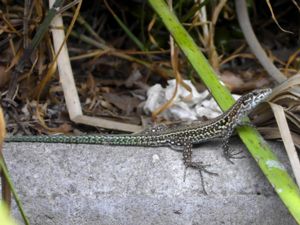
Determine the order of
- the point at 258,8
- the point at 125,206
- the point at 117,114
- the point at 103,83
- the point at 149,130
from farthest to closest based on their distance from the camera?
the point at 258,8
the point at 103,83
the point at 117,114
the point at 149,130
the point at 125,206

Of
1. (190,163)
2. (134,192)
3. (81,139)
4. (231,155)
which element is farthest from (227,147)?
(81,139)

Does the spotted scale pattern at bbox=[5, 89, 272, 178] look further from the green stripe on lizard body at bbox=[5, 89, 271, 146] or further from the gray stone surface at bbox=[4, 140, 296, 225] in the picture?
the gray stone surface at bbox=[4, 140, 296, 225]

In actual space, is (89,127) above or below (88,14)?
below

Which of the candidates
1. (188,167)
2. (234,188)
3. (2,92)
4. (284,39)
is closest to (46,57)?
(2,92)

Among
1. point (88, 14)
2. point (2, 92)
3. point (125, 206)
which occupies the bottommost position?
point (125, 206)

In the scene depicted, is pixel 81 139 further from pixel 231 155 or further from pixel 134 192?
pixel 231 155

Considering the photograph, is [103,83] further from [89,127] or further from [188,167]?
[188,167]

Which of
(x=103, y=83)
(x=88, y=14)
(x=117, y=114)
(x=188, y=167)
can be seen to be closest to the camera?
(x=188, y=167)

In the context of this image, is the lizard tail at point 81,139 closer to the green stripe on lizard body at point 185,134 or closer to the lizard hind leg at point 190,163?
the green stripe on lizard body at point 185,134
